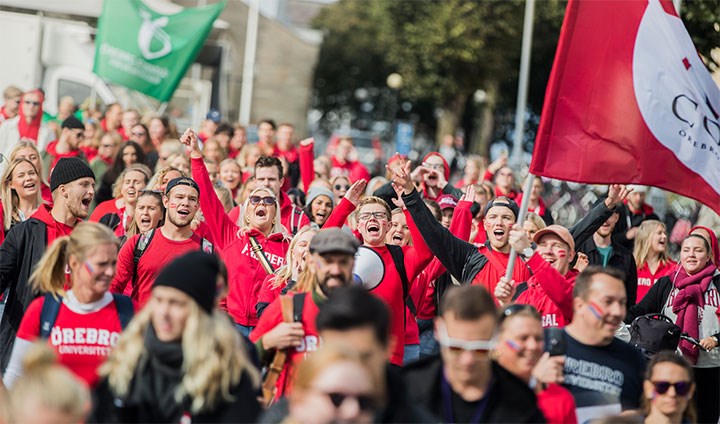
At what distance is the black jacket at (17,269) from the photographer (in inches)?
330

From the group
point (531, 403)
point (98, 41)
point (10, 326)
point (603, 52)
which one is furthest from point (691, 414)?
point (98, 41)

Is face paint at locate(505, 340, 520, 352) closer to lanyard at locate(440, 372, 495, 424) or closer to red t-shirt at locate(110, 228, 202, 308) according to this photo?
lanyard at locate(440, 372, 495, 424)

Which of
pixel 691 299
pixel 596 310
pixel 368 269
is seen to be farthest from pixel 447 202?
pixel 596 310

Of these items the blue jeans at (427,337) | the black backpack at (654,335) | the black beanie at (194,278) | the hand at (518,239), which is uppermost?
the hand at (518,239)

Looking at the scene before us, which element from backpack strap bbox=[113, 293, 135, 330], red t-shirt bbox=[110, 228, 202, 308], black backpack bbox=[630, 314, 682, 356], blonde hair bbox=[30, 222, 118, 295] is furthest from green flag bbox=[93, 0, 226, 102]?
backpack strap bbox=[113, 293, 135, 330]

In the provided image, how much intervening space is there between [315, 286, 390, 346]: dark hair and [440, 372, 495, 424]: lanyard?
53 cm

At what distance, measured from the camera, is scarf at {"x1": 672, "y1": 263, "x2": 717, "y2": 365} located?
10.9m

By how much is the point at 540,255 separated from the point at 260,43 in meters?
49.4

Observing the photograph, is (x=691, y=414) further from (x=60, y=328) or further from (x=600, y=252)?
(x=600, y=252)

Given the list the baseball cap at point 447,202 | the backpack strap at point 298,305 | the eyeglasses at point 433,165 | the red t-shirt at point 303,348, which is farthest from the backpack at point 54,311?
the eyeglasses at point 433,165

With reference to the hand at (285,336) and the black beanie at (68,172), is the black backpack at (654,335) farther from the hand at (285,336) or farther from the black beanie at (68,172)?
the black beanie at (68,172)

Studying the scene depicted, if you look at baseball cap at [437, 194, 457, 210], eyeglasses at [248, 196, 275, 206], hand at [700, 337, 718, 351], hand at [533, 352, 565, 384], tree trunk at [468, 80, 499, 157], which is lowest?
hand at [700, 337, 718, 351]

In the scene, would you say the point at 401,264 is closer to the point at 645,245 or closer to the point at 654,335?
the point at 654,335

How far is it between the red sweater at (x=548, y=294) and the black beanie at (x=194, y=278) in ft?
9.45
